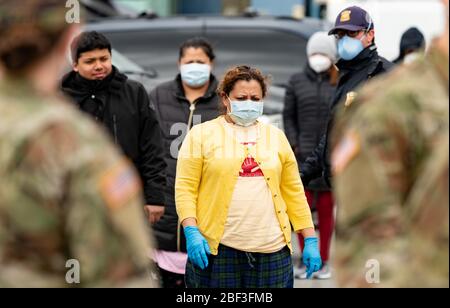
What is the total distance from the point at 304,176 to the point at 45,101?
3919mm

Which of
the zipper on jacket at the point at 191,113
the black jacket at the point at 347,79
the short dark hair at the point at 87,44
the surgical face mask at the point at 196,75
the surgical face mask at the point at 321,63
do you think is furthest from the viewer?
the surgical face mask at the point at 321,63

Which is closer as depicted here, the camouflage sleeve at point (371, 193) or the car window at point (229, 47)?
the camouflage sleeve at point (371, 193)

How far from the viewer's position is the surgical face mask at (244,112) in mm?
5871

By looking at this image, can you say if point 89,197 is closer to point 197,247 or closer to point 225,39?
point 197,247

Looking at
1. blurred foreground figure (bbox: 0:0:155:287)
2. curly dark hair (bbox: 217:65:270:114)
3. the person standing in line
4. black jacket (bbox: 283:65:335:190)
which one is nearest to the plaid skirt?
curly dark hair (bbox: 217:65:270:114)

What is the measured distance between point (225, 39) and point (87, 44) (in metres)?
5.29

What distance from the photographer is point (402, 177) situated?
297 centimetres

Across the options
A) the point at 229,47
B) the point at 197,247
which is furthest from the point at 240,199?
the point at 229,47

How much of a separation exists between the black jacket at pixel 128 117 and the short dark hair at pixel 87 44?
0.11 m

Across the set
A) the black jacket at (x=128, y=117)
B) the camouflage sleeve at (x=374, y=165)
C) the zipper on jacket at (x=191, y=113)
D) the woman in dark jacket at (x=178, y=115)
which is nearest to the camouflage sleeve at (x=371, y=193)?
the camouflage sleeve at (x=374, y=165)

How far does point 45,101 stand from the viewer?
9.37ft

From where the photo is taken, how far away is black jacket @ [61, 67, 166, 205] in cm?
640

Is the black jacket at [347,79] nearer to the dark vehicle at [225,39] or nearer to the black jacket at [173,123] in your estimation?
the black jacket at [173,123]

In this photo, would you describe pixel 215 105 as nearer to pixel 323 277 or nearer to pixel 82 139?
pixel 323 277
